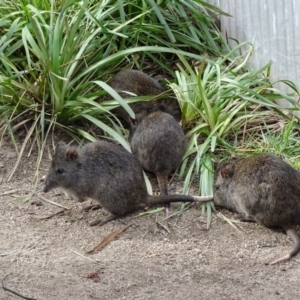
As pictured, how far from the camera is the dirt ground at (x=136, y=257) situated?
19.9 ft

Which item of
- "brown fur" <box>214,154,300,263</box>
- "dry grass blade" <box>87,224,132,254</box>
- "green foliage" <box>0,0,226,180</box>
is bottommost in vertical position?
"dry grass blade" <box>87,224,132,254</box>

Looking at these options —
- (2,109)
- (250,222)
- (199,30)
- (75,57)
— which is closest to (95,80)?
(75,57)

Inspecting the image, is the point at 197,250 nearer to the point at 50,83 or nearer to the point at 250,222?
the point at 250,222

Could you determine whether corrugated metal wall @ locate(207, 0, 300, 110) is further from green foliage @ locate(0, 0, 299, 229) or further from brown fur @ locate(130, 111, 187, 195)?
brown fur @ locate(130, 111, 187, 195)

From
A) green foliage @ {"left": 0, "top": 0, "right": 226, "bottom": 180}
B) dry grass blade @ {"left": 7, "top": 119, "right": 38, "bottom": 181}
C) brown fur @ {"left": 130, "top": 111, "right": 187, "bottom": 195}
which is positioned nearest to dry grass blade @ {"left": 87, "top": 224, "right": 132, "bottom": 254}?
brown fur @ {"left": 130, "top": 111, "right": 187, "bottom": 195}

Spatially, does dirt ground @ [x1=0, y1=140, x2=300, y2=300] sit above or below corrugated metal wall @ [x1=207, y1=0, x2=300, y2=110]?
below

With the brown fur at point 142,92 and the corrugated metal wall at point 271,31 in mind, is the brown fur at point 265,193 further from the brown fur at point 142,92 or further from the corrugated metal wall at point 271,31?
the corrugated metal wall at point 271,31

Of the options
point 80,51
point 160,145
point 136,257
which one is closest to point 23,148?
point 80,51

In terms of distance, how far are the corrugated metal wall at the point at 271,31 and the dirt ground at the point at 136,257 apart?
1.71m

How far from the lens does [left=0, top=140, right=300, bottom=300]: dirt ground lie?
6.07 metres

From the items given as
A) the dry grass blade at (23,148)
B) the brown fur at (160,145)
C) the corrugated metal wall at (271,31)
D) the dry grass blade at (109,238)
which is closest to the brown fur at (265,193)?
the brown fur at (160,145)

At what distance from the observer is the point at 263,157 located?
282 inches

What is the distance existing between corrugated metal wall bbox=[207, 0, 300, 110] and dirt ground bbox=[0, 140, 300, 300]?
171 cm

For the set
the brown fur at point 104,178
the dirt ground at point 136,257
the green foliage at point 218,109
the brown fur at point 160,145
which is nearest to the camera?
the dirt ground at point 136,257
